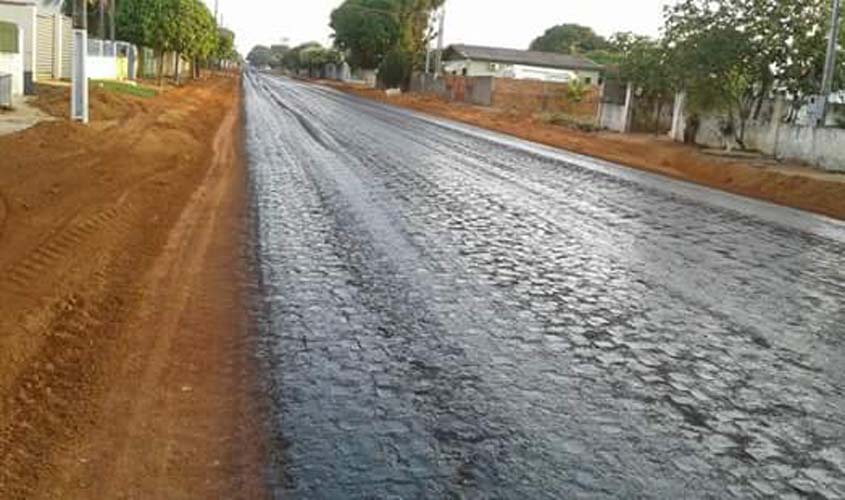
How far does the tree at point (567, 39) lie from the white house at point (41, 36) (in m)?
94.5

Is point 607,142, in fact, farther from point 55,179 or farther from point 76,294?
point 76,294

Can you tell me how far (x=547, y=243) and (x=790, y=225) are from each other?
17.2 feet

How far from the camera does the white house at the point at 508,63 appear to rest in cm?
8281

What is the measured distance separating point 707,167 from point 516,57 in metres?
63.4

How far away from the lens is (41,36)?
122 feet

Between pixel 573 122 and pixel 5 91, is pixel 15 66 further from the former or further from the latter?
pixel 573 122

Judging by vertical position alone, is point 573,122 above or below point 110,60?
below

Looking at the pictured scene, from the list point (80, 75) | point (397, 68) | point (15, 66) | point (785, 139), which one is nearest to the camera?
point (80, 75)

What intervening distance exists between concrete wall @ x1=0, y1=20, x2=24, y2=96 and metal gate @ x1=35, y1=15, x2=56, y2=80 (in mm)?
7687

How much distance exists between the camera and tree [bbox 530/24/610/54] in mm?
129750

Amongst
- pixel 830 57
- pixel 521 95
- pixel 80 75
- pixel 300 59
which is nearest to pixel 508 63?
pixel 521 95

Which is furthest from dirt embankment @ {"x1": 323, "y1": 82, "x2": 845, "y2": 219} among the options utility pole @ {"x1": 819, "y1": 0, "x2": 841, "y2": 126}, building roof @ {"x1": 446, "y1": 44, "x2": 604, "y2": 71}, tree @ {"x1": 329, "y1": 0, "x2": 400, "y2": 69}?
tree @ {"x1": 329, "y1": 0, "x2": 400, "y2": 69}

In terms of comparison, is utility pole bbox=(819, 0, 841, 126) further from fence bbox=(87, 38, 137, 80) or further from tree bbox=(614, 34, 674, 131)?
fence bbox=(87, 38, 137, 80)

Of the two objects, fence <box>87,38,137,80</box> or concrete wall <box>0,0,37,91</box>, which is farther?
fence <box>87,38,137,80</box>
